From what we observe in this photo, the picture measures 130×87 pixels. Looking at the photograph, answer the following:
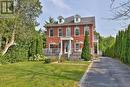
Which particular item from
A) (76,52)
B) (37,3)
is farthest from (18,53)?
(76,52)

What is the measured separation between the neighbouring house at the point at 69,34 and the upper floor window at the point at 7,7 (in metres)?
13.5

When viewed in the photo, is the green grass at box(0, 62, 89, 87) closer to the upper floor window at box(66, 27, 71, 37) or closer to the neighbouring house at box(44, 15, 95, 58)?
the neighbouring house at box(44, 15, 95, 58)

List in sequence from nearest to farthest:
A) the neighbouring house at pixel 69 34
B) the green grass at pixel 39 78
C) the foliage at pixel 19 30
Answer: the green grass at pixel 39 78, the foliage at pixel 19 30, the neighbouring house at pixel 69 34

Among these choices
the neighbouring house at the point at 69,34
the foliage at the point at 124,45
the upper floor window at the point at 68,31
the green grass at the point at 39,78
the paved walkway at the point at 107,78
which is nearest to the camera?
the green grass at the point at 39,78

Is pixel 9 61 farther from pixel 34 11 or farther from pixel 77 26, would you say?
pixel 77 26

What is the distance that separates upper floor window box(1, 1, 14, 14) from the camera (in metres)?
30.0

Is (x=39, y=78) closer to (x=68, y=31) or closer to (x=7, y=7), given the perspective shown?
(x=7, y=7)

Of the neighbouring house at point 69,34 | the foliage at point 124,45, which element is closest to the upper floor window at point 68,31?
the neighbouring house at point 69,34

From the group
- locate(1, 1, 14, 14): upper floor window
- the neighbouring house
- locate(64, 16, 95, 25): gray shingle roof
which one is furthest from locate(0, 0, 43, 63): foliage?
locate(64, 16, 95, 25): gray shingle roof

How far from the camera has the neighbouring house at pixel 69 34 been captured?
1827 inches

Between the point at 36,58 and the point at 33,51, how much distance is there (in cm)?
113

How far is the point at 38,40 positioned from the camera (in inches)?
1570

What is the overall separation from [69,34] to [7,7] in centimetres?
1931

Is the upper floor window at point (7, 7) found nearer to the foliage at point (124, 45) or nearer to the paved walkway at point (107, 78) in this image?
the foliage at point (124, 45)
